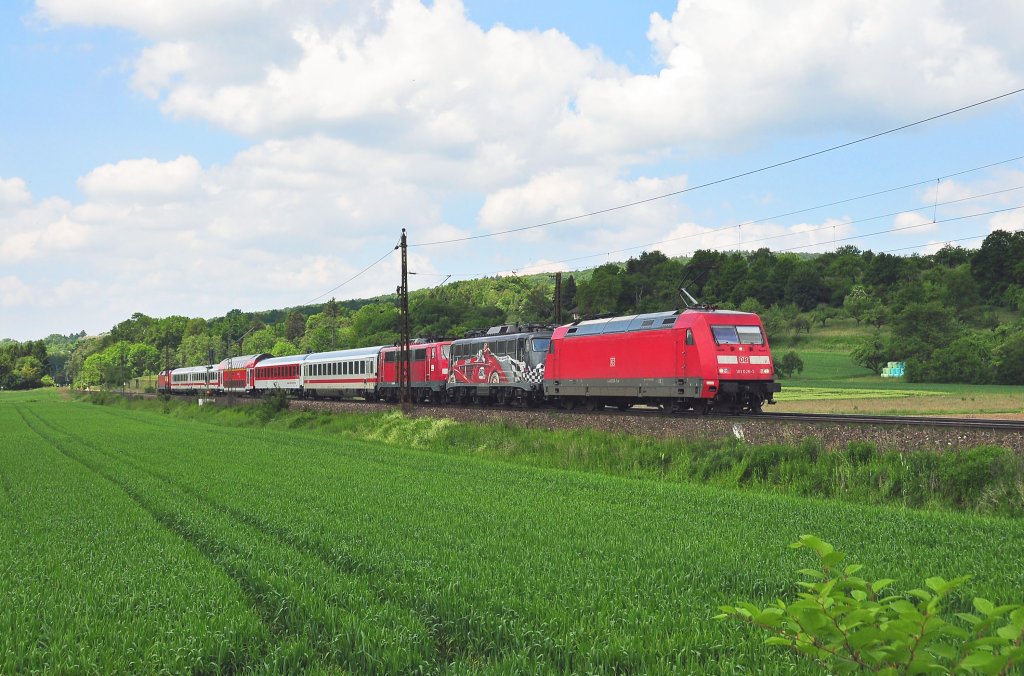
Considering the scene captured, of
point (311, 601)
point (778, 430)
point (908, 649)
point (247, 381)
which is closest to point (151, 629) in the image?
point (311, 601)

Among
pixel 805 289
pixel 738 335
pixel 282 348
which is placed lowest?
pixel 738 335

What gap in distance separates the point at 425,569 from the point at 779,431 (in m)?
13.1

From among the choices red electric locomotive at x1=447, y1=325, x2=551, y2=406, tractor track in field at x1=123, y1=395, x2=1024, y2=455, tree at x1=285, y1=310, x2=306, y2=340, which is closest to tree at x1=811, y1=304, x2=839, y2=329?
red electric locomotive at x1=447, y1=325, x2=551, y2=406

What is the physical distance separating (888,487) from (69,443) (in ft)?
106

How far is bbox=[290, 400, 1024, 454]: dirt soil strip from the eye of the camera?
16406mm

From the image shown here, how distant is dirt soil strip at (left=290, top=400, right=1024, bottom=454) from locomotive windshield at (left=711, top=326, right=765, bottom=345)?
190 inches

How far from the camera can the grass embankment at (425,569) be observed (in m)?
6.77

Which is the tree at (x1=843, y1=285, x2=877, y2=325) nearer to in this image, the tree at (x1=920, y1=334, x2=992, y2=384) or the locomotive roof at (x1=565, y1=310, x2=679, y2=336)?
the tree at (x1=920, y1=334, x2=992, y2=384)

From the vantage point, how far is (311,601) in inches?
320

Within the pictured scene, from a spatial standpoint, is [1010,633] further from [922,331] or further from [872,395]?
[922,331]

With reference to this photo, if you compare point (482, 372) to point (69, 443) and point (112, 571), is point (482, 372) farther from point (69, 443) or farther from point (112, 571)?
point (112, 571)

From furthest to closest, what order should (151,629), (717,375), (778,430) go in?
(717,375) < (778,430) < (151,629)

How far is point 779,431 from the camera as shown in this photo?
20.0 metres

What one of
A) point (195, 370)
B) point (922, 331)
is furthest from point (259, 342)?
point (922, 331)
